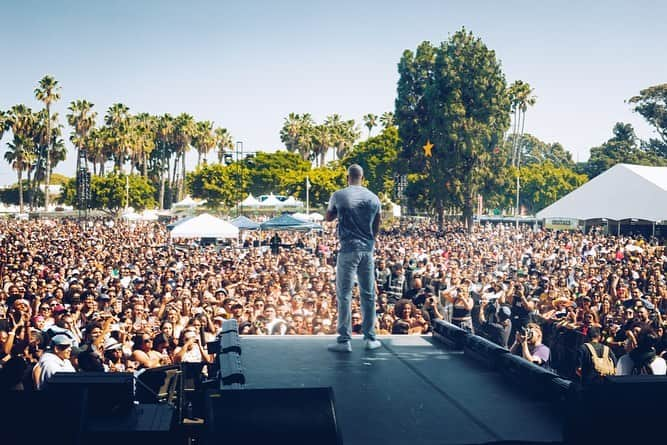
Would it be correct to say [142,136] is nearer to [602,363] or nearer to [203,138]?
[203,138]

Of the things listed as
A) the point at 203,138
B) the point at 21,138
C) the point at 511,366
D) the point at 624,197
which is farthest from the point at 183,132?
the point at 511,366

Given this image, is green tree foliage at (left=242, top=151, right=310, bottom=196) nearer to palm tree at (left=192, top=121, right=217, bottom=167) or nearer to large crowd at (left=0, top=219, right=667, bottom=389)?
palm tree at (left=192, top=121, right=217, bottom=167)

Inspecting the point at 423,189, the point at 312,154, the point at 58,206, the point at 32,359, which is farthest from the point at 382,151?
the point at 32,359

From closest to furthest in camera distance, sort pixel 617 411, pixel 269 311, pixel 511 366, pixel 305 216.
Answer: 1. pixel 617 411
2. pixel 511 366
3. pixel 269 311
4. pixel 305 216

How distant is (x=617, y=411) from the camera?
96.7 inches

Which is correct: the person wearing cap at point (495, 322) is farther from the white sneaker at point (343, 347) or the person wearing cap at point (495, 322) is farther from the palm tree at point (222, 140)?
the palm tree at point (222, 140)

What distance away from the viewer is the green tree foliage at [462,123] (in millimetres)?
44031

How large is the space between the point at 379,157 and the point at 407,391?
67.6 meters

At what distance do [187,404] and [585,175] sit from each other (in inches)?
3492

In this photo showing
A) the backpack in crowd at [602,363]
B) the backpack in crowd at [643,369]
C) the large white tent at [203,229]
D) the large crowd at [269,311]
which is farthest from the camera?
the large white tent at [203,229]

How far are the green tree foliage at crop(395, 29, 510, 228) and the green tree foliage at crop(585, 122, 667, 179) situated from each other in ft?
109

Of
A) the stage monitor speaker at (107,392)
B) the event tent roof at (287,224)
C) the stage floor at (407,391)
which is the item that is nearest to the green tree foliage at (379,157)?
the event tent roof at (287,224)

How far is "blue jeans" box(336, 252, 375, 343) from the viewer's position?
4.57 metres

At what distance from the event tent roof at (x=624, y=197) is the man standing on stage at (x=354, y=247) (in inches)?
302
